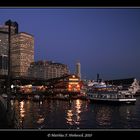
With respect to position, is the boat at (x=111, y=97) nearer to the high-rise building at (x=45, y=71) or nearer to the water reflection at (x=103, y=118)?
the water reflection at (x=103, y=118)

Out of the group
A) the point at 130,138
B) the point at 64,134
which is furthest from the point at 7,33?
the point at 130,138

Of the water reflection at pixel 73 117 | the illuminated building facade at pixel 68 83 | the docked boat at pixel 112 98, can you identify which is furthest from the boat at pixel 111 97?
the illuminated building facade at pixel 68 83

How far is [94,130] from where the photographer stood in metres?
2.98

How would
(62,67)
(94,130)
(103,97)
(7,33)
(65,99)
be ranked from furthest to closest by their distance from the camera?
(65,99) < (103,97) < (62,67) < (7,33) < (94,130)

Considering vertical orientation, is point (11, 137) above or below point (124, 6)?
below

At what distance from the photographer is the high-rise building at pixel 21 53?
4096 mm

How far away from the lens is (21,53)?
454 centimetres

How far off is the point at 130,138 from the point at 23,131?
1068 millimetres

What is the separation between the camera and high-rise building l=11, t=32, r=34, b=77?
410 centimetres

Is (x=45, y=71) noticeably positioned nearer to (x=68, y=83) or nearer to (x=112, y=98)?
(x=68, y=83)

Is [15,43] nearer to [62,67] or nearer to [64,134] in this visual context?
[62,67]

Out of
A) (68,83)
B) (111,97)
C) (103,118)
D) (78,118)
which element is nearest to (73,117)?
(78,118)

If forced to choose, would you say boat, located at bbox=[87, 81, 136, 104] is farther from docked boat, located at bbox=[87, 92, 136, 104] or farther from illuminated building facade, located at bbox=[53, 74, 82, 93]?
illuminated building facade, located at bbox=[53, 74, 82, 93]

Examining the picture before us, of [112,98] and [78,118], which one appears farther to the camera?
[112,98]
